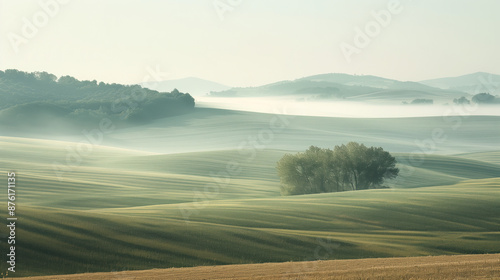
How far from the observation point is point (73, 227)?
3175cm

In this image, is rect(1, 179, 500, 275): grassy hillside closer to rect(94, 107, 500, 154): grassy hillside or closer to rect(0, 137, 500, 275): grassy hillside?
rect(0, 137, 500, 275): grassy hillside

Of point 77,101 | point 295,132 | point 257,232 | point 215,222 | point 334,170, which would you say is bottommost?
point 215,222

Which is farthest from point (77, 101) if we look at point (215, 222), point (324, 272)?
point (324, 272)

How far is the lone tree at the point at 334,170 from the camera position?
66.4 m

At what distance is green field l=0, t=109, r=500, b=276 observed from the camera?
3016 centimetres

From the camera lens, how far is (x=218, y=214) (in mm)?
42594

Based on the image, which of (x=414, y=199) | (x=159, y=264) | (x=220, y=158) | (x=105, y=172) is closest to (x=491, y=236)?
(x=414, y=199)

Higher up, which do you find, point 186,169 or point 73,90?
point 73,90

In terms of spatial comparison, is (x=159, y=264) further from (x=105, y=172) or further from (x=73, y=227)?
(x=105, y=172)

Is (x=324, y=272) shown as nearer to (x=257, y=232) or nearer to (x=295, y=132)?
(x=257, y=232)

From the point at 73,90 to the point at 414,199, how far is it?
15181 centimetres

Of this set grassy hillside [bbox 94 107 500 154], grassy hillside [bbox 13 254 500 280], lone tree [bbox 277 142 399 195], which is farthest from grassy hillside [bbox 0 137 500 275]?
grassy hillside [bbox 94 107 500 154]

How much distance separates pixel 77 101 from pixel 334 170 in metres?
116

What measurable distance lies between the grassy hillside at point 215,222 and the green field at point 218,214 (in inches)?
3.2
